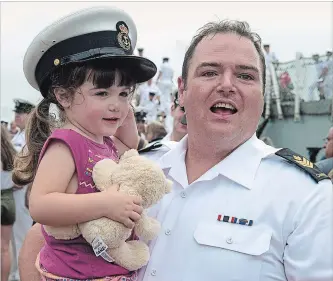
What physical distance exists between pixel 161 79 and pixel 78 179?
15.4 meters

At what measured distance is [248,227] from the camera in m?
1.92

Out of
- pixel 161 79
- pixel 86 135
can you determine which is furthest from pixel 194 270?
pixel 161 79

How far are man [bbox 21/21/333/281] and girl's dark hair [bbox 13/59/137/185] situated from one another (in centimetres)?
33

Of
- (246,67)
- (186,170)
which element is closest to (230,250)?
(186,170)

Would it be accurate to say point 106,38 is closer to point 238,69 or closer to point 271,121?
point 238,69

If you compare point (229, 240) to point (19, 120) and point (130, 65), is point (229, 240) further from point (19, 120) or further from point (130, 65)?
point (19, 120)

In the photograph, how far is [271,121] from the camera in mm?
13250

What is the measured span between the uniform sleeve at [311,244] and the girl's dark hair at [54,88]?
0.87m

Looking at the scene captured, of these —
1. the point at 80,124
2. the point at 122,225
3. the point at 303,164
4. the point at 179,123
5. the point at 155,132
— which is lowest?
the point at 155,132

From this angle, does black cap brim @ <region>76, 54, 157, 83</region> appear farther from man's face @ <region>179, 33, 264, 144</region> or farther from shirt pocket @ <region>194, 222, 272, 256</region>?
shirt pocket @ <region>194, 222, 272, 256</region>

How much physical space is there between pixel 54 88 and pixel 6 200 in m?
3.59

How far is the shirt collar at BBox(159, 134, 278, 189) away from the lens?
6.68ft

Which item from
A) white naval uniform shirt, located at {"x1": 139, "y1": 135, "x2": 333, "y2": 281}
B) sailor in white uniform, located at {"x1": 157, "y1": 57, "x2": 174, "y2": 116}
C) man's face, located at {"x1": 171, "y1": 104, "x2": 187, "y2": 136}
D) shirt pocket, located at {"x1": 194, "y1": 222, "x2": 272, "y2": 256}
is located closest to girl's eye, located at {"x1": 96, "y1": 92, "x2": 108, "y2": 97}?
white naval uniform shirt, located at {"x1": 139, "y1": 135, "x2": 333, "y2": 281}

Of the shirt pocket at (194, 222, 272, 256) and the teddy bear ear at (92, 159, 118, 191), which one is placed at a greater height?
the teddy bear ear at (92, 159, 118, 191)
